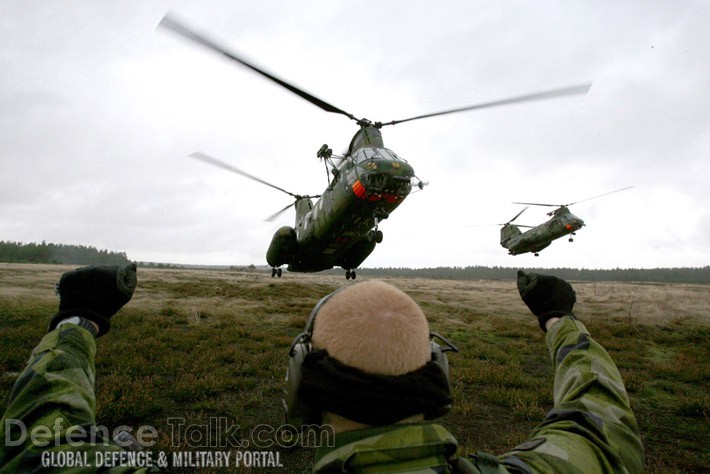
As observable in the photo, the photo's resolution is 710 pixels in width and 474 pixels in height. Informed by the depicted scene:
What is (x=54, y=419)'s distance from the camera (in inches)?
44.3

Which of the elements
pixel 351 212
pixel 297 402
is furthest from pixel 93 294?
pixel 351 212

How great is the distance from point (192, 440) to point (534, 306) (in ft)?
15.3

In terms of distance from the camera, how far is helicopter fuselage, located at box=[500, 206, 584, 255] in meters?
22.3

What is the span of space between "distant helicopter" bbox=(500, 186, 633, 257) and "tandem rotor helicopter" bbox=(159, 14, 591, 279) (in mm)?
16423

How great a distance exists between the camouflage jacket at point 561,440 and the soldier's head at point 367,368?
7 centimetres

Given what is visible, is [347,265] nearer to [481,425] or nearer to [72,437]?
[481,425]

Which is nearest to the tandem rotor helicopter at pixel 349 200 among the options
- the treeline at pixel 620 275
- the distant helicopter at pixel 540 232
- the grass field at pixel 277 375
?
the grass field at pixel 277 375

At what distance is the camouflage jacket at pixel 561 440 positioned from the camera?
39.1 inches

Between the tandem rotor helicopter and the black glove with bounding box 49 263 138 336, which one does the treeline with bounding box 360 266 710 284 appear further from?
the black glove with bounding box 49 263 138 336

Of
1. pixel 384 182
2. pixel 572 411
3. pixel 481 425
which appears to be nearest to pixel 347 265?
pixel 384 182

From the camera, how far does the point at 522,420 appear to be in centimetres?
564

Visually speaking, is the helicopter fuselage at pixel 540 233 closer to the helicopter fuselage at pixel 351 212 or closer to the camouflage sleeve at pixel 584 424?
the helicopter fuselage at pixel 351 212

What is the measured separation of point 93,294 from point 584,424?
2289 mm

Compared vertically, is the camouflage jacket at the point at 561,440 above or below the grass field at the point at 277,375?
above
